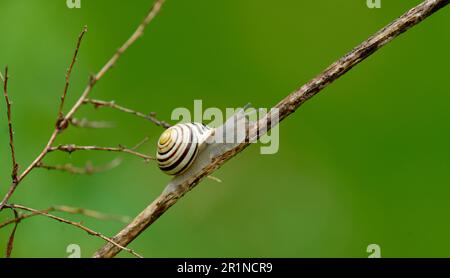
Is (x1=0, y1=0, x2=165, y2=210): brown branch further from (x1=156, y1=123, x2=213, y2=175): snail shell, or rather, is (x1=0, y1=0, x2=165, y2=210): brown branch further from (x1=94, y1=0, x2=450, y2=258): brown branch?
(x1=156, y1=123, x2=213, y2=175): snail shell

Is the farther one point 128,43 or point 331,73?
point 331,73

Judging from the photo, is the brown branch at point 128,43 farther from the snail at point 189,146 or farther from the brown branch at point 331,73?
the snail at point 189,146

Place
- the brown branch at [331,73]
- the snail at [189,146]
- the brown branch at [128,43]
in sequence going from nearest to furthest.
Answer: the brown branch at [128,43] < the brown branch at [331,73] < the snail at [189,146]

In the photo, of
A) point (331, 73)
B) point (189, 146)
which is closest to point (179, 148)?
point (189, 146)

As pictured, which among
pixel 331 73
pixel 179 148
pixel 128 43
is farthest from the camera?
pixel 179 148

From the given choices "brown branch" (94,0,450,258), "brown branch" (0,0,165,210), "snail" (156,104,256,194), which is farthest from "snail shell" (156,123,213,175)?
"brown branch" (0,0,165,210)

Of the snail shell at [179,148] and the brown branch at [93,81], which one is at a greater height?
the snail shell at [179,148]

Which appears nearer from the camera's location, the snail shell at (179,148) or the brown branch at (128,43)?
the brown branch at (128,43)

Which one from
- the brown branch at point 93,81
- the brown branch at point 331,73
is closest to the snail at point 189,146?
the brown branch at point 331,73

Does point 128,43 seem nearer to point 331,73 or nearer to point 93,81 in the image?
point 93,81

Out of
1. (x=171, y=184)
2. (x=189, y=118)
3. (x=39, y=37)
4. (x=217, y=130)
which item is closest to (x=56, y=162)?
(x=39, y=37)
